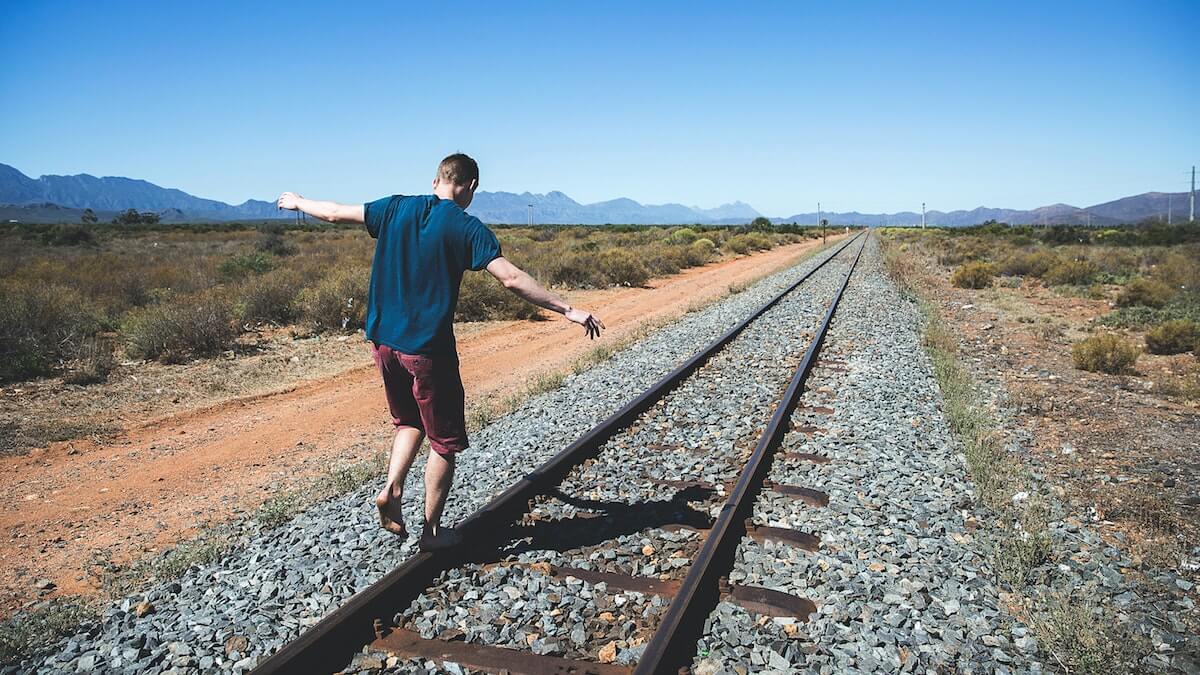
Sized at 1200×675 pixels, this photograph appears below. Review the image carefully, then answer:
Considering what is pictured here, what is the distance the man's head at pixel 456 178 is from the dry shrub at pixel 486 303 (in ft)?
40.7

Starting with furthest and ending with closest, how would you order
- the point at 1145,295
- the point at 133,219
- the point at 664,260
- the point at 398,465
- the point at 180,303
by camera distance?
1. the point at 133,219
2. the point at 664,260
3. the point at 1145,295
4. the point at 180,303
5. the point at 398,465

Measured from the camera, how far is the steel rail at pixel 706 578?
306cm

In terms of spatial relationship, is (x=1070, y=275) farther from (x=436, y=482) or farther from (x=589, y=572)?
(x=436, y=482)

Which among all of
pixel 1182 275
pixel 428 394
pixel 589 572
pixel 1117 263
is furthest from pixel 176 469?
pixel 1117 263

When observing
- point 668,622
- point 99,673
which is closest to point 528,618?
point 668,622

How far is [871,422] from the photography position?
6.84 metres

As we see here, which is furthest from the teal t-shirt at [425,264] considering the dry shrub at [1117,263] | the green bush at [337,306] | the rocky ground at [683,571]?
the dry shrub at [1117,263]

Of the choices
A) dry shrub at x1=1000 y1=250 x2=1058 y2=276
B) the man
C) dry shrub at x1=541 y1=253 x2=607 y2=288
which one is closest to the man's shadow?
the man

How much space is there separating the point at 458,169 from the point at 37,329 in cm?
1047

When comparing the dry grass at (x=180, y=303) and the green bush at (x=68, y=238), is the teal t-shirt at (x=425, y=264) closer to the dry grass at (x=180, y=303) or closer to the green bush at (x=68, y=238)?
the dry grass at (x=180, y=303)

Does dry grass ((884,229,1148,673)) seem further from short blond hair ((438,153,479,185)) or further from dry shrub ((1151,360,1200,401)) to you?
short blond hair ((438,153,479,185))

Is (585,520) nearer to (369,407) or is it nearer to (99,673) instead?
(99,673)

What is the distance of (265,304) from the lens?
14430mm

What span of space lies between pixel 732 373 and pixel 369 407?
4.45 meters
